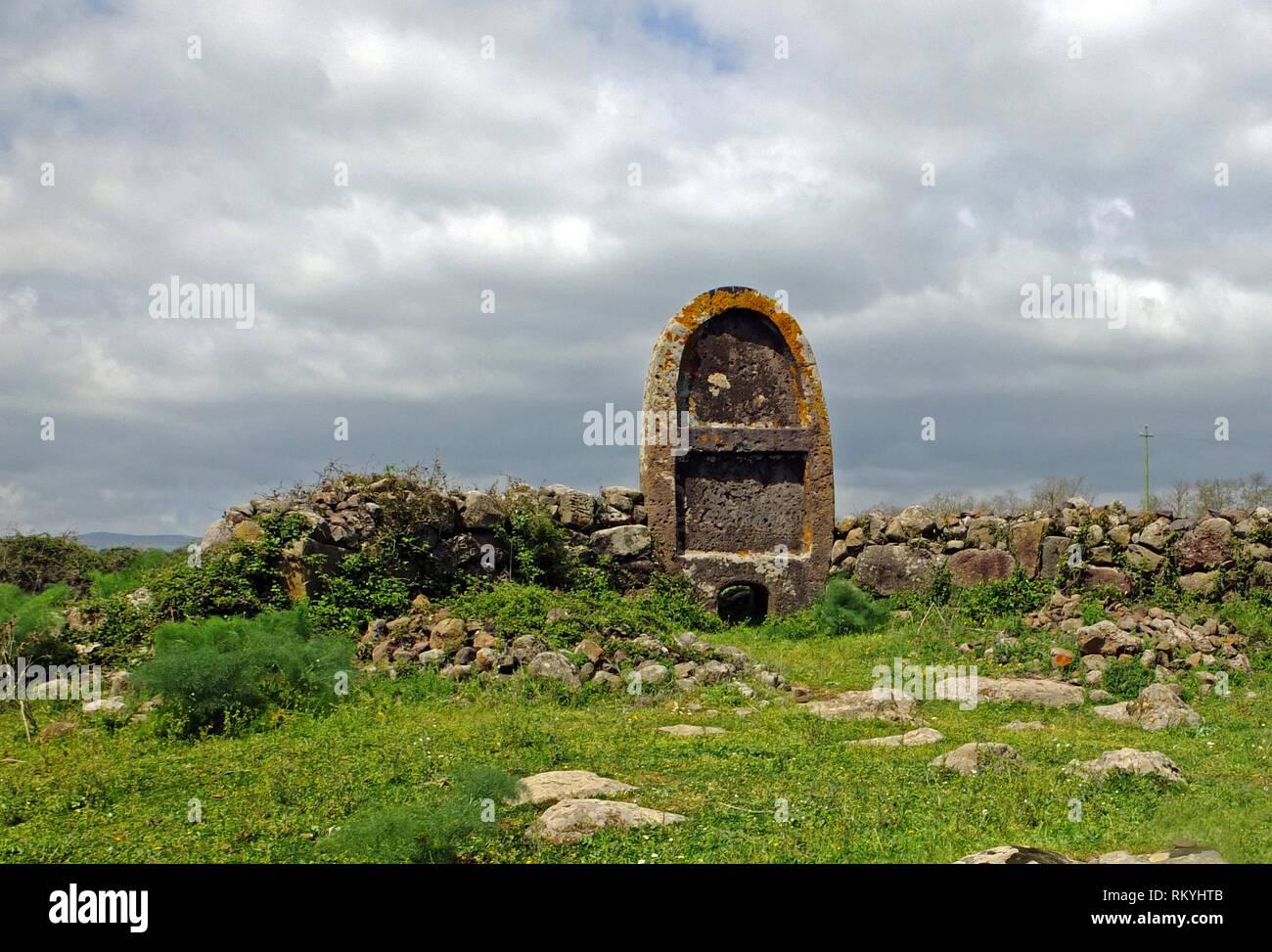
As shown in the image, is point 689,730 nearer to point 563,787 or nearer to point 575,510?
point 563,787

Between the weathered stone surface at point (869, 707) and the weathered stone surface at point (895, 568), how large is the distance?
19.5 feet

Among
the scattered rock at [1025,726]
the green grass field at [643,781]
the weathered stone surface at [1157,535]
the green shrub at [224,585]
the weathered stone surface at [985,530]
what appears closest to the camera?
the green grass field at [643,781]

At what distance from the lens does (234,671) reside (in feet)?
28.2

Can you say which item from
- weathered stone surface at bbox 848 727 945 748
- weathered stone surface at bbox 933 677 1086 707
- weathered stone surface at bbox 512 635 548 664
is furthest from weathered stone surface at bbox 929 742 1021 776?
weathered stone surface at bbox 512 635 548 664

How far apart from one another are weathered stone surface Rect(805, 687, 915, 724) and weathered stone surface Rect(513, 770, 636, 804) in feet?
10.5

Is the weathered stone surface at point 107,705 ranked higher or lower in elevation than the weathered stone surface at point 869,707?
higher

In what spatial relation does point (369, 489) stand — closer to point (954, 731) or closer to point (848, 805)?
point (954, 731)

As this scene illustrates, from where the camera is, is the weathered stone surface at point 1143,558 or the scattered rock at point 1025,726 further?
the weathered stone surface at point 1143,558

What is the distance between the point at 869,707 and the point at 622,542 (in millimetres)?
6663

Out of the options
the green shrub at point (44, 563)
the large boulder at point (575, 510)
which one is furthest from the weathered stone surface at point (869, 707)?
the green shrub at point (44, 563)

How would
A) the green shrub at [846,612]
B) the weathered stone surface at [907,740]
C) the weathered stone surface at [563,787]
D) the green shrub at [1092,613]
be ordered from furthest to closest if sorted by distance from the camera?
1. the green shrub at [846,612]
2. the green shrub at [1092,613]
3. the weathered stone surface at [907,740]
4. the weathered stone surface at [563,787]

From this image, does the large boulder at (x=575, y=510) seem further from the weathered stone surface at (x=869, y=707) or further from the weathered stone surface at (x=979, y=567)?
the weathered stone surface at (x=869, y=707)

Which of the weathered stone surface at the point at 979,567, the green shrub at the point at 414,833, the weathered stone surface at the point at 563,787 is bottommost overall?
the weathered stone surface at the point at 563,787

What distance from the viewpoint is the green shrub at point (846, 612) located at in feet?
47.5
